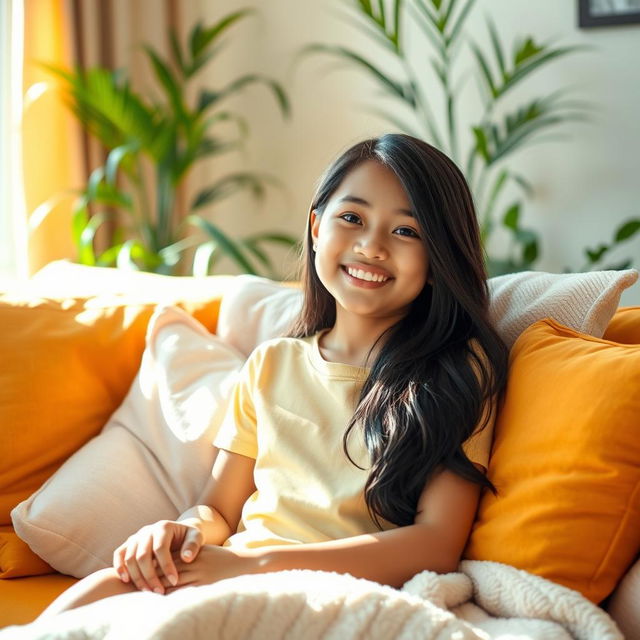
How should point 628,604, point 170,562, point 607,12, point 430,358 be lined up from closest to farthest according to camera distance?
1. point 628,604
2. point 170,562
3. point 430,358
4. point 607,12

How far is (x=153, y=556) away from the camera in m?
1.29

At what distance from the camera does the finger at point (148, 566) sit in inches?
49.8

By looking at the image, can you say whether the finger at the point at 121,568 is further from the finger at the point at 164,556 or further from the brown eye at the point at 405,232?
the brown eye at the point at 405,232

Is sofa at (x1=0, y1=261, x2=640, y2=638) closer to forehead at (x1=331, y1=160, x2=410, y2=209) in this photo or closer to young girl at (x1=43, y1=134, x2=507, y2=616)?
young girl at (x1=43, y1=134, x2=507, y2=616)

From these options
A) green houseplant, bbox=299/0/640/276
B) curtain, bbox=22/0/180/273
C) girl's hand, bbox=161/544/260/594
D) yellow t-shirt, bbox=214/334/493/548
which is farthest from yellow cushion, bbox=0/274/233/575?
curtain, bbox=22/0/180/273

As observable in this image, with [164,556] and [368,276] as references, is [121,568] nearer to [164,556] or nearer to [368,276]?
[164,556]

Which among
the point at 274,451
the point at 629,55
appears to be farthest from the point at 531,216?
the point at 274,451

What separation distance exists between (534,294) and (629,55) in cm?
179

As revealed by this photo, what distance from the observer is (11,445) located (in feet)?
5.53

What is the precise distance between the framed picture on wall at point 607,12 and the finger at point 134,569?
242 cm

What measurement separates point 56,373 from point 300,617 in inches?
34.5

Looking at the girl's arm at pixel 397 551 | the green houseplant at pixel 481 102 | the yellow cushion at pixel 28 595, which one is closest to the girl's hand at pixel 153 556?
the girl's arm at pixel 397 551

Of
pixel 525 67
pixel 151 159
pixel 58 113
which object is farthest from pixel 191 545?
pixel 58 113

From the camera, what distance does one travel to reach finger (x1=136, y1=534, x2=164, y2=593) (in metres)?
1.26
